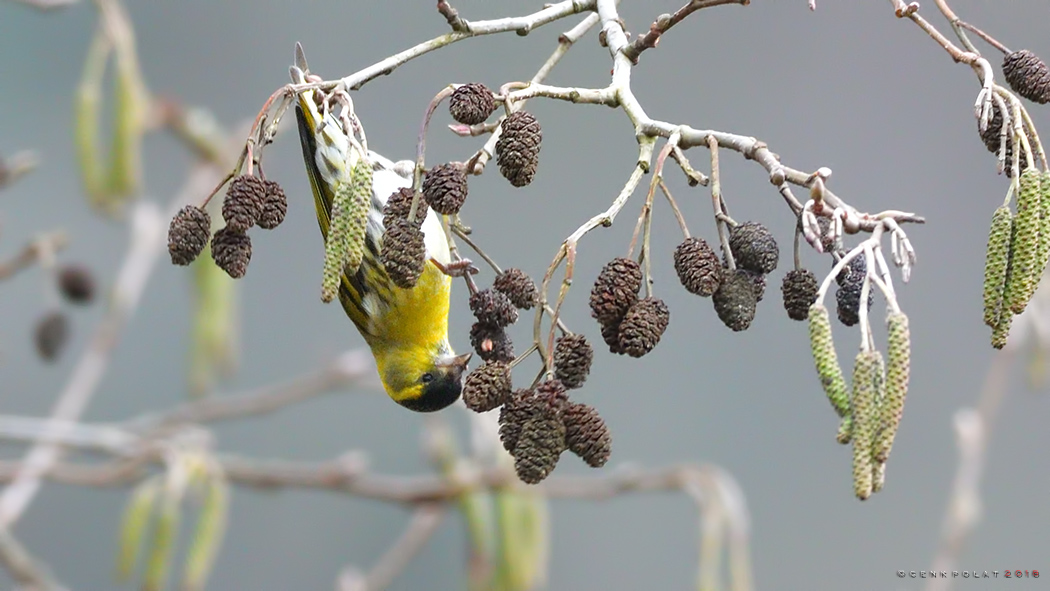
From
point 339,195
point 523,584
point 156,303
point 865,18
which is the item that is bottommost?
point 523,584

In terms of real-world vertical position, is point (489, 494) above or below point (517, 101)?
below

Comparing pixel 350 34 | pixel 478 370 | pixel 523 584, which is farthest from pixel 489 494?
pixel 350 34

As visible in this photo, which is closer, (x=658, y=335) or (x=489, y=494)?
(x=658, y=335)

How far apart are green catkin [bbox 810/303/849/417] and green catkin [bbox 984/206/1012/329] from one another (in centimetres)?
21

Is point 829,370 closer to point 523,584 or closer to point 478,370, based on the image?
point 478,370

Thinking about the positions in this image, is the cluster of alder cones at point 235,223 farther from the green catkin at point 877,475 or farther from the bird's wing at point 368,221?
the bird's wing at point 368,221

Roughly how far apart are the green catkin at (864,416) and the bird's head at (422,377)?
1686mm

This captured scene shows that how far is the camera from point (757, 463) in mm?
5105

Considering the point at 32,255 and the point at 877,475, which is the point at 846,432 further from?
the point at 32,255

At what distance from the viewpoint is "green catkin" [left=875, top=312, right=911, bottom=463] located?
1.07m

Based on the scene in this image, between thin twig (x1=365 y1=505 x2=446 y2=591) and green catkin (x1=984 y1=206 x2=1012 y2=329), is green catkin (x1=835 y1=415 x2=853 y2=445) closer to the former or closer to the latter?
green catkin (x1=984 y1=206 x2=1012 y2=329)

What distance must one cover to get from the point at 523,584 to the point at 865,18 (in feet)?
12.8

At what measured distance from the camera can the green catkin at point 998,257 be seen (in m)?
1.18

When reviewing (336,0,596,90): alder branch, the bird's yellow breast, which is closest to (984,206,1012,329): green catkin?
(336,0,596,90): alder branch
